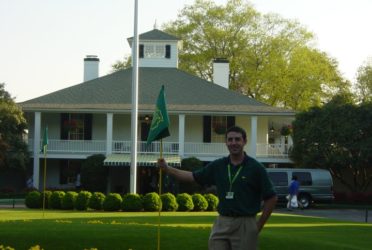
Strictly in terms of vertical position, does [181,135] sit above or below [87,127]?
below

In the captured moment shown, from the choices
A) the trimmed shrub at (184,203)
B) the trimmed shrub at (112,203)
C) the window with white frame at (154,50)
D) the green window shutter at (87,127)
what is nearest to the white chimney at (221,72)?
the window with white frame at (154,50)


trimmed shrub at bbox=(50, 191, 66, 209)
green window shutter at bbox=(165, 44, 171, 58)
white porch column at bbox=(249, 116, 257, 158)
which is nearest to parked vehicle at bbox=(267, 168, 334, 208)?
white porch column at bbox=(249, 116, 257, 158)

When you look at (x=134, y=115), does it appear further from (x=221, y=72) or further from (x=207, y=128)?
(x=221, y=72)

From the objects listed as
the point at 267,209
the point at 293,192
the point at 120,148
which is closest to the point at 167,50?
the point at 120,148

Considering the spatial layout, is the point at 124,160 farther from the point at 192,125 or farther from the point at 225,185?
the point at 225,185

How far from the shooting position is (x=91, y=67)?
50625 millimetres

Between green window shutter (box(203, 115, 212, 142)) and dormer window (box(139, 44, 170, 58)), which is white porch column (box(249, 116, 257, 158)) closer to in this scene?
green window shutter (box(203, 115, 212, 142))

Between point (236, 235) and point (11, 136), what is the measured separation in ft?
116

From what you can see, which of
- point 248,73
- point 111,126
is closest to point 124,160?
point 111,126

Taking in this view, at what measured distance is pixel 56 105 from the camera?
143 ft

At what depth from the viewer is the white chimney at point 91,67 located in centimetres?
5047

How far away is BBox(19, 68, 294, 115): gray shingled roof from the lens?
43125 millimetres

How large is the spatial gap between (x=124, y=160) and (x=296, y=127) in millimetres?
10061

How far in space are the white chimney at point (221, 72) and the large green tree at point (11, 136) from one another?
43.9 feet
